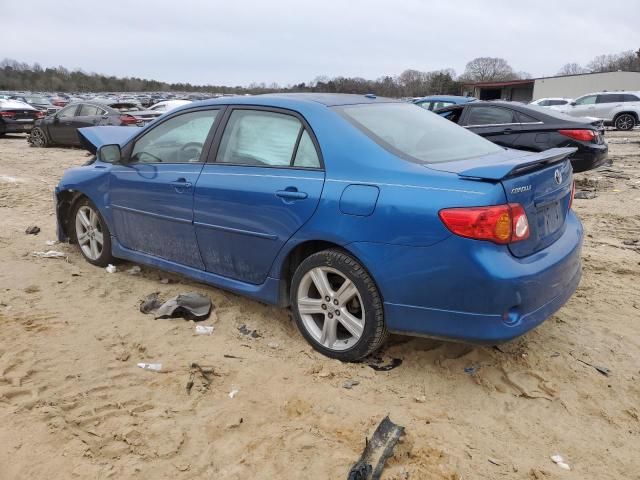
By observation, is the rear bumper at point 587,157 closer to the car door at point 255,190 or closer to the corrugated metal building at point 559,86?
the car door at point 255,190

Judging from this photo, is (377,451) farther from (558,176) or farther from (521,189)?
(558,176)

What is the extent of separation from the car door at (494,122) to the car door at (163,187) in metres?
5.82

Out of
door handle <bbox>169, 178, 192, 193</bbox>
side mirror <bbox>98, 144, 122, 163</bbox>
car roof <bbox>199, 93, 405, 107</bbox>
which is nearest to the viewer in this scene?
car roof <bbox>199, 93, 405, 107</bbox>

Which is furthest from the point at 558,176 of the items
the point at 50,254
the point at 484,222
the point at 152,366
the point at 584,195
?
the point at 584,195

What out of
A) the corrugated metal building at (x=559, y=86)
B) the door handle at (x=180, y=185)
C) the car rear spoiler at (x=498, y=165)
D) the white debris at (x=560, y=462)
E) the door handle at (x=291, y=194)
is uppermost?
the corrugated metal building at (x=559, y=86)

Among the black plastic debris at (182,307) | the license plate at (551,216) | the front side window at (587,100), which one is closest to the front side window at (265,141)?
the black plastic debris at (182,307)

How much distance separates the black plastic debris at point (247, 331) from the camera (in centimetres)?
379

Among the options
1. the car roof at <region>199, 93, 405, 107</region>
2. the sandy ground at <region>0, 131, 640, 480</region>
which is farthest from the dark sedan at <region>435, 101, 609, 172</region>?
the car roof at <region>199, 93, 405, 107</region>

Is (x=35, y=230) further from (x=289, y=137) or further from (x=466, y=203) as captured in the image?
(x=466, y=203)

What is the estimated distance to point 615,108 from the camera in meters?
23.8

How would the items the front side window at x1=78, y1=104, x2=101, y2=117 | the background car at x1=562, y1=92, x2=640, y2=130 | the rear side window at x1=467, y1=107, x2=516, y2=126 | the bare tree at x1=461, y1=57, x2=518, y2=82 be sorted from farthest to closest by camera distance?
the bare tree at x1=461, y1=57, x2=518, y2=82, the background car at x1=562, y1=92, x2=640, y2=130, the front side window at x1=78, y1=104, x2=101, y2=117, the rear side window at x1=467, y1=107, x2=516, y2=126

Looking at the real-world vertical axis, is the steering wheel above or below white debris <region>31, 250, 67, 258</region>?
above

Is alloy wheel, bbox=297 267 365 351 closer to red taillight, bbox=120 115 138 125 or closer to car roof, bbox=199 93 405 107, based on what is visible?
car roof, bbox=199 93 405 107

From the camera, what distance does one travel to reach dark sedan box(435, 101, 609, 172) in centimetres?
827
